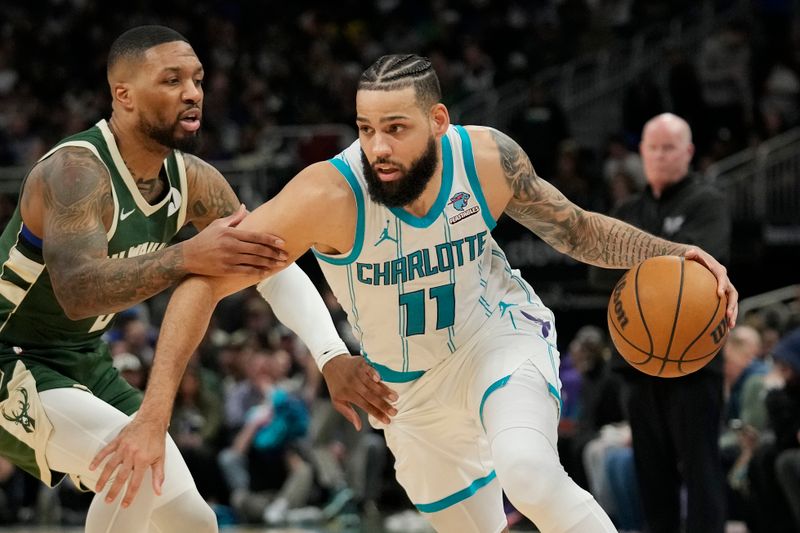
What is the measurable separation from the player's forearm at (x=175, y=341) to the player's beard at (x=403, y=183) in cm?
71

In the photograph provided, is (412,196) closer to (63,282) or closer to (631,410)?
(63,282)

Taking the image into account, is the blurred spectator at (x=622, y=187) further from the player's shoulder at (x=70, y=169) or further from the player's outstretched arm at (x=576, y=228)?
the player's shoulder at (x=70, y=169)

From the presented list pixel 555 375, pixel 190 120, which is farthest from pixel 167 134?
pixel 555 375

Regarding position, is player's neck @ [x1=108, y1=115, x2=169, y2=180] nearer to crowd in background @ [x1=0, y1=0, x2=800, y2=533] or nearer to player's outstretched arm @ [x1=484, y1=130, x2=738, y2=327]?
player's outstretched arm @ [x1=484, y1=130, x2=738, y2=327]

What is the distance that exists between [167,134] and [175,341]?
0.93 metres

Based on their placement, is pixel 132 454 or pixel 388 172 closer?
pixel 132 454

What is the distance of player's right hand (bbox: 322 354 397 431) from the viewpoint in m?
4.56

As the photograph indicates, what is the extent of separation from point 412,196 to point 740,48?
424 inches

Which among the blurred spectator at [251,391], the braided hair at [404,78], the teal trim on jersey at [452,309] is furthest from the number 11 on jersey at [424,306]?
the blurred spectator at [251,391]

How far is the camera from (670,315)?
4422mm

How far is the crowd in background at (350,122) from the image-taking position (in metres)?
8.46

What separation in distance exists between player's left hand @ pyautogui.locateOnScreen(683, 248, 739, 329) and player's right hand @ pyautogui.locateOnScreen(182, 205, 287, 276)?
1582 mm

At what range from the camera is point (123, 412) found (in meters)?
4.53

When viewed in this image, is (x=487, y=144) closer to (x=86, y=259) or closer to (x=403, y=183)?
(x=403, y=183)
